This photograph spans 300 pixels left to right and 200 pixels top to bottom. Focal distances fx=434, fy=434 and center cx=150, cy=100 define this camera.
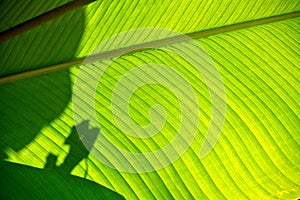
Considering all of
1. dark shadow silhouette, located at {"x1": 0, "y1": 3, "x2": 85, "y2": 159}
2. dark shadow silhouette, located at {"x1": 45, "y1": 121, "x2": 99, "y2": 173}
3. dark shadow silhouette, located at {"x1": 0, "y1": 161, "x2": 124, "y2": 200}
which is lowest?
dark shadow silhouette, located at {"x1": 0, "y1": 161, "x2": 124, "y2": 200}

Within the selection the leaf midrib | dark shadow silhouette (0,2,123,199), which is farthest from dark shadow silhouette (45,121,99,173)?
the leaf midrib

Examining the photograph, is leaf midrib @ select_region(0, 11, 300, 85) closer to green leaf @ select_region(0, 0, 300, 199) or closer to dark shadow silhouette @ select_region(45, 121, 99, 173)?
green leaf @ select_region(0, 0, 300, 199)

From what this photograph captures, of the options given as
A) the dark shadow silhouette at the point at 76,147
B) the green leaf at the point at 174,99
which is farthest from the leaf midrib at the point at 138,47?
the dark shadow silhouette at the point at 76,147

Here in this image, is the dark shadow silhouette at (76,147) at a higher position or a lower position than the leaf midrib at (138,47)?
lower

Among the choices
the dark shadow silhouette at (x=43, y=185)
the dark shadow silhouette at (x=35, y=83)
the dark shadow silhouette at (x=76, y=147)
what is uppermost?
the dark shadow silhouette at (x=35, y=83)

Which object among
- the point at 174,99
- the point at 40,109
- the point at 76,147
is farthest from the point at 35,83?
the point at 174,99

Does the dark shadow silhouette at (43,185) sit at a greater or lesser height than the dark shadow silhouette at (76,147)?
lesser

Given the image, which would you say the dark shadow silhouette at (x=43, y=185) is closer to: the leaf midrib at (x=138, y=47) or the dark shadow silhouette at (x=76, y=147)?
the dark shadow silhouette at (x=76, y=147)

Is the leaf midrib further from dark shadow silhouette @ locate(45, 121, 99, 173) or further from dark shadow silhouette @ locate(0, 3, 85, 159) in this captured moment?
dark shadow silhouette @ locate(45, 121, 99, 173)

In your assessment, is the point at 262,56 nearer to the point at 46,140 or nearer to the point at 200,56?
the point at 200,56

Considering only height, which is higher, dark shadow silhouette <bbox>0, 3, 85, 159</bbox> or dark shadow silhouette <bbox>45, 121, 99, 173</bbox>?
dark shadow silhouette <bbox>0, 3, 85, 159</bbox>
